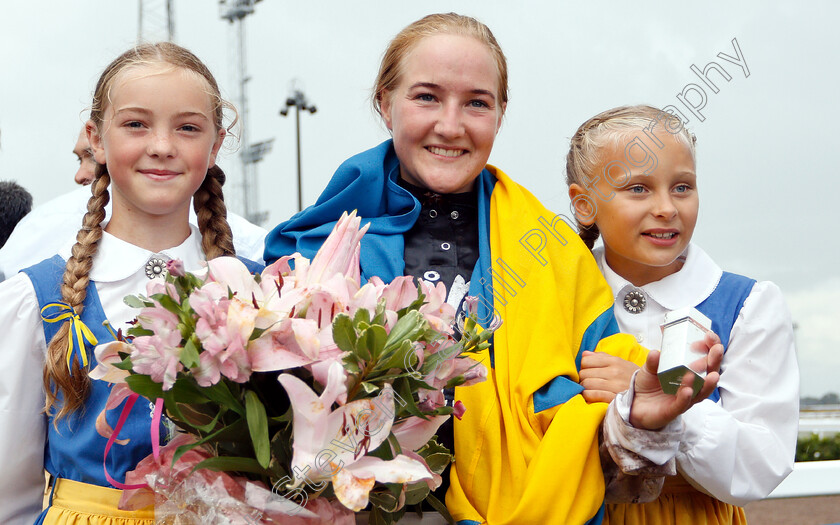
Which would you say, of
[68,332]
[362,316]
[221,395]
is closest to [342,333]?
[362,316]

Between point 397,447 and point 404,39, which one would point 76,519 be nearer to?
point 397,447

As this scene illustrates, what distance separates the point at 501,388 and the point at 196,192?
1.20 meters

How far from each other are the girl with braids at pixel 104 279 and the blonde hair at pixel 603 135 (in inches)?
45.1

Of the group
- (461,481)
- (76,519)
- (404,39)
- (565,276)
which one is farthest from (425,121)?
(76,519)

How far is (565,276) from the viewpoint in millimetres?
2242

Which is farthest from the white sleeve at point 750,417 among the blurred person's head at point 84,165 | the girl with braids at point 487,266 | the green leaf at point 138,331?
the blurred person's head at point 84,165

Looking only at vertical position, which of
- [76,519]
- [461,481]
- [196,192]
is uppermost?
[196,192]

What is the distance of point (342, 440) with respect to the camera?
60.6 inches

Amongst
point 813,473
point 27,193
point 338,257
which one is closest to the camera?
point 338,257

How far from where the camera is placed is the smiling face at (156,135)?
2.28 meters

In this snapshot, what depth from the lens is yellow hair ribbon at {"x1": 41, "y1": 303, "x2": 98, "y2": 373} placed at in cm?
209

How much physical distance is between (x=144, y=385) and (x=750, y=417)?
1.54 metres

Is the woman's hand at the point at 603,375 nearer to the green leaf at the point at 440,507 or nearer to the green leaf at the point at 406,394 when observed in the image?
the green leaf at the point at 440,507

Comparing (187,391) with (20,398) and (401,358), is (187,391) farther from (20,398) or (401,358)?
(20,398)
